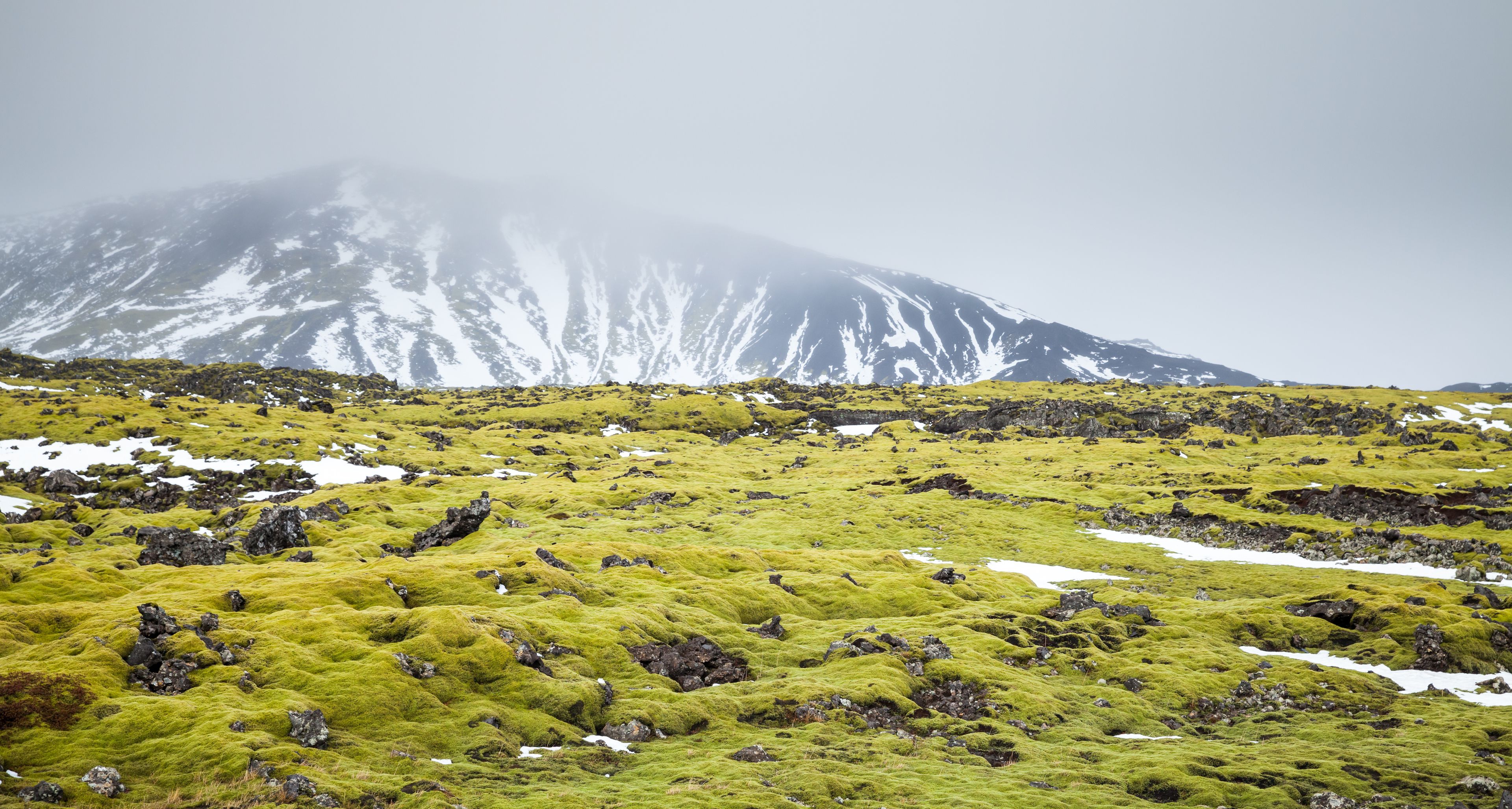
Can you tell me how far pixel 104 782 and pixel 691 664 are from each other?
1786 centimetres

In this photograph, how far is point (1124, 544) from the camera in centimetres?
6369

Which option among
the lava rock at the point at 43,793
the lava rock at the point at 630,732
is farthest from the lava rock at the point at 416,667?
the lava rock at the point at 43,793

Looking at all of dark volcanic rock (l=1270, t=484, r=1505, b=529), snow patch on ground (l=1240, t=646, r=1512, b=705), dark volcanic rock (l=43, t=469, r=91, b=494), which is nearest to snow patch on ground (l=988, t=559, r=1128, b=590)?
snow patch on ground (l=1240, t=646, r=1512, b=705)

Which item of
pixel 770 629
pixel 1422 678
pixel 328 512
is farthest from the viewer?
pixel 328 512

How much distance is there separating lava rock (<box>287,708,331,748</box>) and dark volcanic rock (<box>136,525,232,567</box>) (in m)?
26.4

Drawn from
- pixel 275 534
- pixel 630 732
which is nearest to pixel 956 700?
pixel 630 732

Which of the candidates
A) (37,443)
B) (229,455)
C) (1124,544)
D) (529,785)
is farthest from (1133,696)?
(37,443)

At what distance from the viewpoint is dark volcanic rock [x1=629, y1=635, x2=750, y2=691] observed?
27609mm

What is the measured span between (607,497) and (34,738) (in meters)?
58.3

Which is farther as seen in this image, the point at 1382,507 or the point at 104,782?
the point at 1382,507

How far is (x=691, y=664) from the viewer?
1134 inches

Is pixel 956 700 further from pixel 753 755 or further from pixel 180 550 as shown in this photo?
pixel 180 550

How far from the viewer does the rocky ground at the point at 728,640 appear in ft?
60.1

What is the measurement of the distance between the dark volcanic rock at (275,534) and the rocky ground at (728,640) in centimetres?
18
